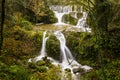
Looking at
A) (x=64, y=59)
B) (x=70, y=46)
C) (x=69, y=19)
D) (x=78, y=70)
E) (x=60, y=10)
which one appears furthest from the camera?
(x=60, y=10)

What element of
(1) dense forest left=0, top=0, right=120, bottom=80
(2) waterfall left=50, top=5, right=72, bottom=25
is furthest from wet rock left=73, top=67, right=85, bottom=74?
(2) waterfall left=50, top=5, right=72, bottom=25

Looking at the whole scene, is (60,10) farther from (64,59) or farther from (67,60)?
(67,60)

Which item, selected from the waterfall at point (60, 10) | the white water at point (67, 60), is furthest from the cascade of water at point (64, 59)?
the waterfall at point (60, 10)

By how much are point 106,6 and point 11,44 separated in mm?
6734

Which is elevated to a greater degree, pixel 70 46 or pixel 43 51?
pixel 70 46

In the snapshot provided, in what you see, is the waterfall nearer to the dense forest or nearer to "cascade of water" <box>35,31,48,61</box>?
the dense forest

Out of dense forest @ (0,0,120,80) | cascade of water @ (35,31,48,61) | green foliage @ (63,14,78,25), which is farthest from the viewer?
green foliage @ (63,14,78,25)

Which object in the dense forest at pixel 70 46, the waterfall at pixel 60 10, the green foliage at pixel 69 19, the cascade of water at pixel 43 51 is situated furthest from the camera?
the waterfall at pixel 60 10

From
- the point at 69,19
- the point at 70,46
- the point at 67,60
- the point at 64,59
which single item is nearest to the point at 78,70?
the point at 67,60

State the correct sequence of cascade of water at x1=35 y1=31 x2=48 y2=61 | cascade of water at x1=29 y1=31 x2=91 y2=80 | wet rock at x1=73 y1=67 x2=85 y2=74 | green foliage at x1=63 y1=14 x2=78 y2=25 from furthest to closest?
green foliage at x1=63 y1=14 x2=78 y2=25, cascade of water at x1=35 y1=31 x2=48 y2=61, cascade of water at x1=29 y1=31 x2=91 y2=80, wet rock at x1=73 y1=67 x2=85 y2=74

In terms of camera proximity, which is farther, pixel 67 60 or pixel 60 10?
pixel 60 10

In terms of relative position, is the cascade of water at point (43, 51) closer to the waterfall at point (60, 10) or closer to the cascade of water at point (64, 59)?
the cascade of water at point (64, 59)

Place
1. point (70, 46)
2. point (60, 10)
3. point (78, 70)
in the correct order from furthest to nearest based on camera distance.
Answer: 1. point (60, 10)
2. point (70, 46)
3. point (78, 70)

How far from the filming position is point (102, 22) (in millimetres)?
16234
